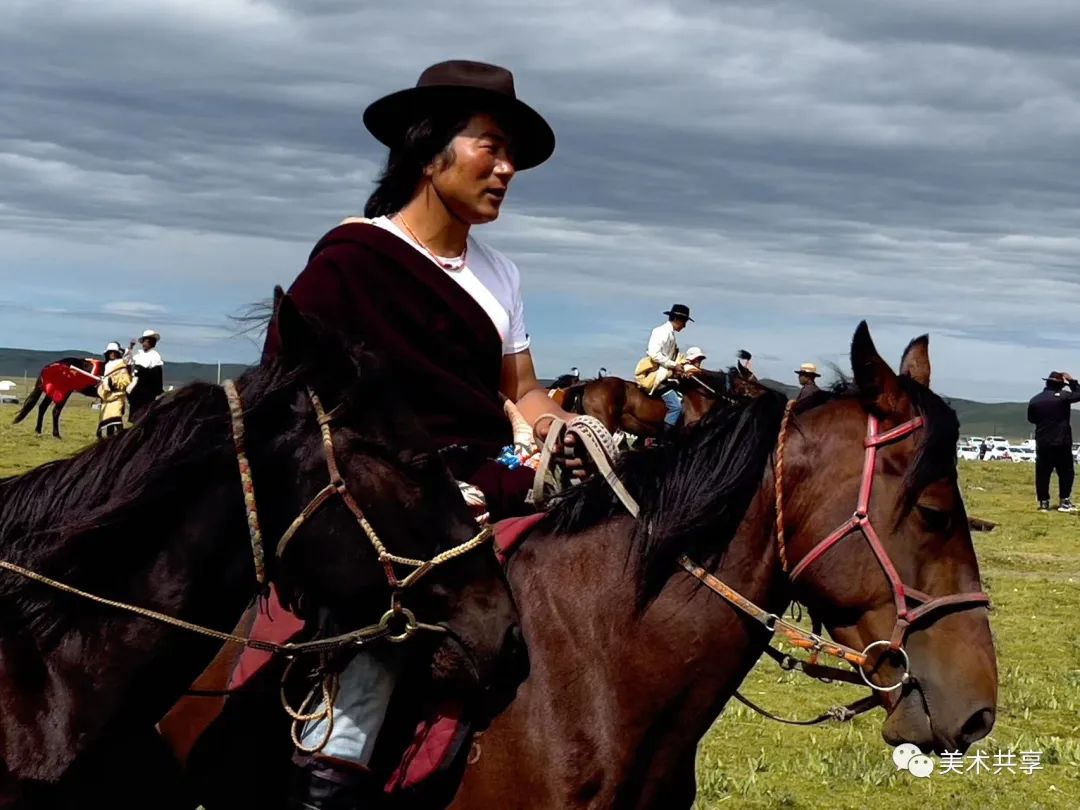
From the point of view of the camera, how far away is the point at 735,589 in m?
4.47

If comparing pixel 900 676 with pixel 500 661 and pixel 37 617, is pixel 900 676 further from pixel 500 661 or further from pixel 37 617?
pixel 37 617

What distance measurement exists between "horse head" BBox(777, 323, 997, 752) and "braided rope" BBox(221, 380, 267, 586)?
169 cm

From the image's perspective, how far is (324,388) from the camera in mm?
3584

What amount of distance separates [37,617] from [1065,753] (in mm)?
6578

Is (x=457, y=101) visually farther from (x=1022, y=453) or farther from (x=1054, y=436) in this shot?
(x=1022, y=453)

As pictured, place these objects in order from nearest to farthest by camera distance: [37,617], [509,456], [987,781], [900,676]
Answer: [37,617] < [900,676] < [509,456] < [987,781]

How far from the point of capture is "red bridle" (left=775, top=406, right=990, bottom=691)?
4.21 meters

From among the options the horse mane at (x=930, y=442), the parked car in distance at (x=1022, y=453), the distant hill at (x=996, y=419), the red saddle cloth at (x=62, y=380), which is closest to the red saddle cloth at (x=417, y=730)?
the horse mane at (x=930, y=442)

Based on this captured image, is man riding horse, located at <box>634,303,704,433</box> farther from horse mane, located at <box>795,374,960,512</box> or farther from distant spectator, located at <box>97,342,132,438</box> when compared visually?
horse mane, located at <box>795,374,960,512</box>

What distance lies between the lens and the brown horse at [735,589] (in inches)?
167

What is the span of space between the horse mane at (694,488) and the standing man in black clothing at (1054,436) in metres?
20.6

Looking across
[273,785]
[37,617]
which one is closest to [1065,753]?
[273,785]

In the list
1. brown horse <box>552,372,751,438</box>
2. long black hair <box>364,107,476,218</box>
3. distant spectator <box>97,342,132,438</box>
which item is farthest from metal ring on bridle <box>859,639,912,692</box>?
distant spectator <box>97,342,132,438</box>

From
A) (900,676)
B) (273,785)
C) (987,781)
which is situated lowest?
(987,781)
